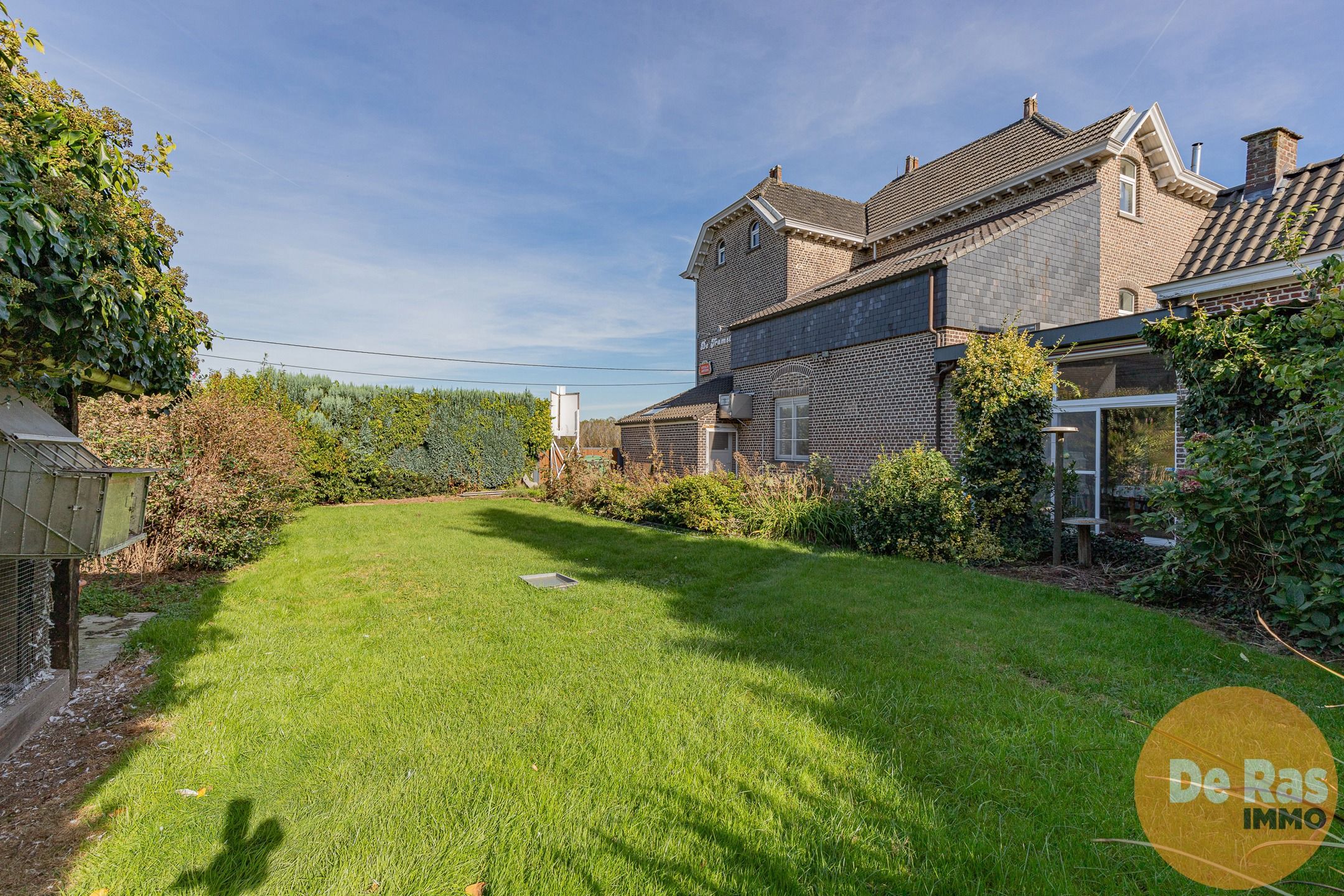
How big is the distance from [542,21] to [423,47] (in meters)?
1.82

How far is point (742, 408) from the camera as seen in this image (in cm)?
1602

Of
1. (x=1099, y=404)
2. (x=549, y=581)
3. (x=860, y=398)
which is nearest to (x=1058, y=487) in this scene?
(x=1099, y=404)

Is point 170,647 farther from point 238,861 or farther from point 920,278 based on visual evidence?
point 920,278

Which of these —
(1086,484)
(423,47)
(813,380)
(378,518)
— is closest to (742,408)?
(813,380)

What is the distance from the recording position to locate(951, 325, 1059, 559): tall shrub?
27.0 ft

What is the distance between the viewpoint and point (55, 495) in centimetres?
220

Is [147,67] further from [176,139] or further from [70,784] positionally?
[70,784]

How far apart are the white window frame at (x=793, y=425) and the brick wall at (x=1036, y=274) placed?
4.16 meters

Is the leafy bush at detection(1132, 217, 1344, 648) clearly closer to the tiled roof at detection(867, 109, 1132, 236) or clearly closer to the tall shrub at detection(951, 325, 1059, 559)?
the tall shrub at detection(951, 325, 1059, 559)

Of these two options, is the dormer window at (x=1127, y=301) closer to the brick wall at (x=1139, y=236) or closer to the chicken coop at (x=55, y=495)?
the brick wall at (x=1139, y=236)

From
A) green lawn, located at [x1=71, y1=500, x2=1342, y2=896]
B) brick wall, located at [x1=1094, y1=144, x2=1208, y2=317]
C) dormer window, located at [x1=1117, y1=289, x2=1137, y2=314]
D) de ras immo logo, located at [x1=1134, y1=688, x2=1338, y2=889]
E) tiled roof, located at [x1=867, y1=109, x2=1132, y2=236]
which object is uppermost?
tiled roof, located at [x1=867, y1=109, x2=1132, y2=236]

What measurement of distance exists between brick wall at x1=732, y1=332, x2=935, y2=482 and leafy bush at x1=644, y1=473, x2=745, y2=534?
2886mm

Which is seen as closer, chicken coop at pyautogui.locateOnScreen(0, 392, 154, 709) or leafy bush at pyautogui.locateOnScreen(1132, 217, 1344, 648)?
chicken coop at pyautogui.locateOnScreen(0, 392, 154, 709)

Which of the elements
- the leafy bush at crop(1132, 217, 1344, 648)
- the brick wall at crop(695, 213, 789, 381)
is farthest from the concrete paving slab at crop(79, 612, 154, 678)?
the brick wall at crop(695, 213, 789, 381)
